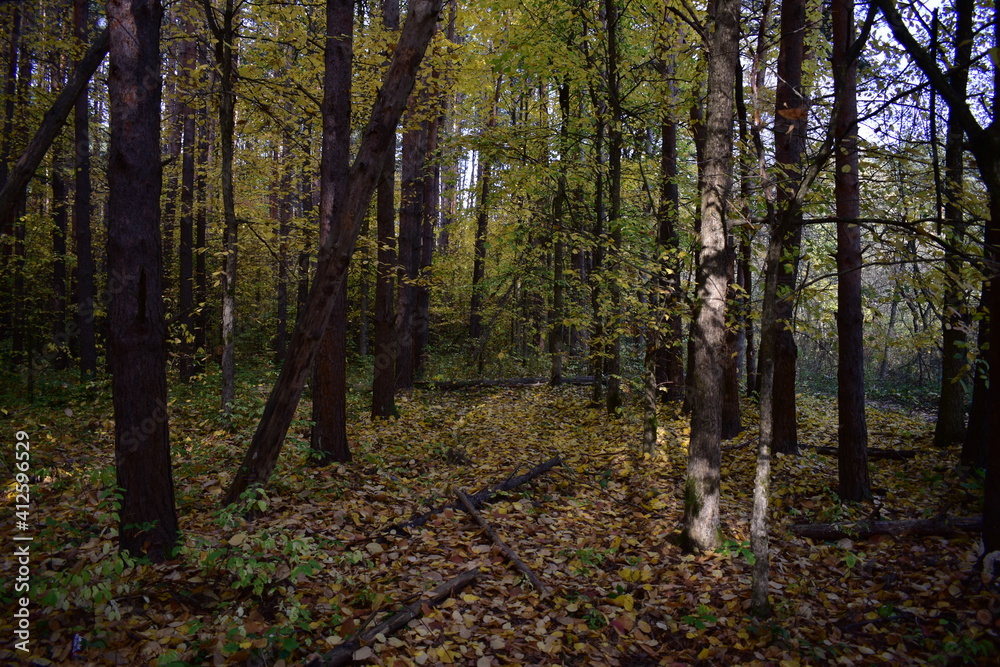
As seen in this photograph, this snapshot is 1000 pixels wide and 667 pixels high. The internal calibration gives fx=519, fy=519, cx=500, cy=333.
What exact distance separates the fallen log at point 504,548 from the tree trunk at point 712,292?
1.76 m

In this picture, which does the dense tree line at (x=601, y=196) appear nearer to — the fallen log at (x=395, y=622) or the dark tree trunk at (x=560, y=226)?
the dark tree trunk at (x=560, y=226)

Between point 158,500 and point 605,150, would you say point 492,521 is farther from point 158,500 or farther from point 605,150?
point 605,150

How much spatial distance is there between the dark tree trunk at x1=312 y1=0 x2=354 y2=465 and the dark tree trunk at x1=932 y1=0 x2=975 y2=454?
677 centimetres

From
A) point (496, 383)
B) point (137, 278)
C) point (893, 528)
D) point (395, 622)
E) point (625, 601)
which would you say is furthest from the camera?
point (496, 383)

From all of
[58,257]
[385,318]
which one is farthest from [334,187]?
[58,257]

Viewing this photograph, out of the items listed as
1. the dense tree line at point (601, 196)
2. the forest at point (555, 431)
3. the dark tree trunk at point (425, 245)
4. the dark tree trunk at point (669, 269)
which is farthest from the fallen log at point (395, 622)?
the dark tree trunk at point (425, 245)

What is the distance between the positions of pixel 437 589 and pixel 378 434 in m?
5.30

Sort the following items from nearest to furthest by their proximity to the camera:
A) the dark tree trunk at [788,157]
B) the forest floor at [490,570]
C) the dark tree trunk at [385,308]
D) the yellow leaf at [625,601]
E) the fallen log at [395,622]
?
1. the fallen log at [395,622]
2. the forest floor at [490,570]
3. the yellow leaf at [625,601]
4. the dark tree trunk at [788,157]
5. the dark tree trunk at [385,308]

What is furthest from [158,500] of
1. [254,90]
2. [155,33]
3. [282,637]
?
[254,90]

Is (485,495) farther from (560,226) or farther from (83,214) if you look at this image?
(83,214)

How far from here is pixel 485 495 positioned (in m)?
6.82

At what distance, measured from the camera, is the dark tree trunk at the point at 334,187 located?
6.79 m

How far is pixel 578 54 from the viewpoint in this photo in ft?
34.3

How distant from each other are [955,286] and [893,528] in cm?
267
